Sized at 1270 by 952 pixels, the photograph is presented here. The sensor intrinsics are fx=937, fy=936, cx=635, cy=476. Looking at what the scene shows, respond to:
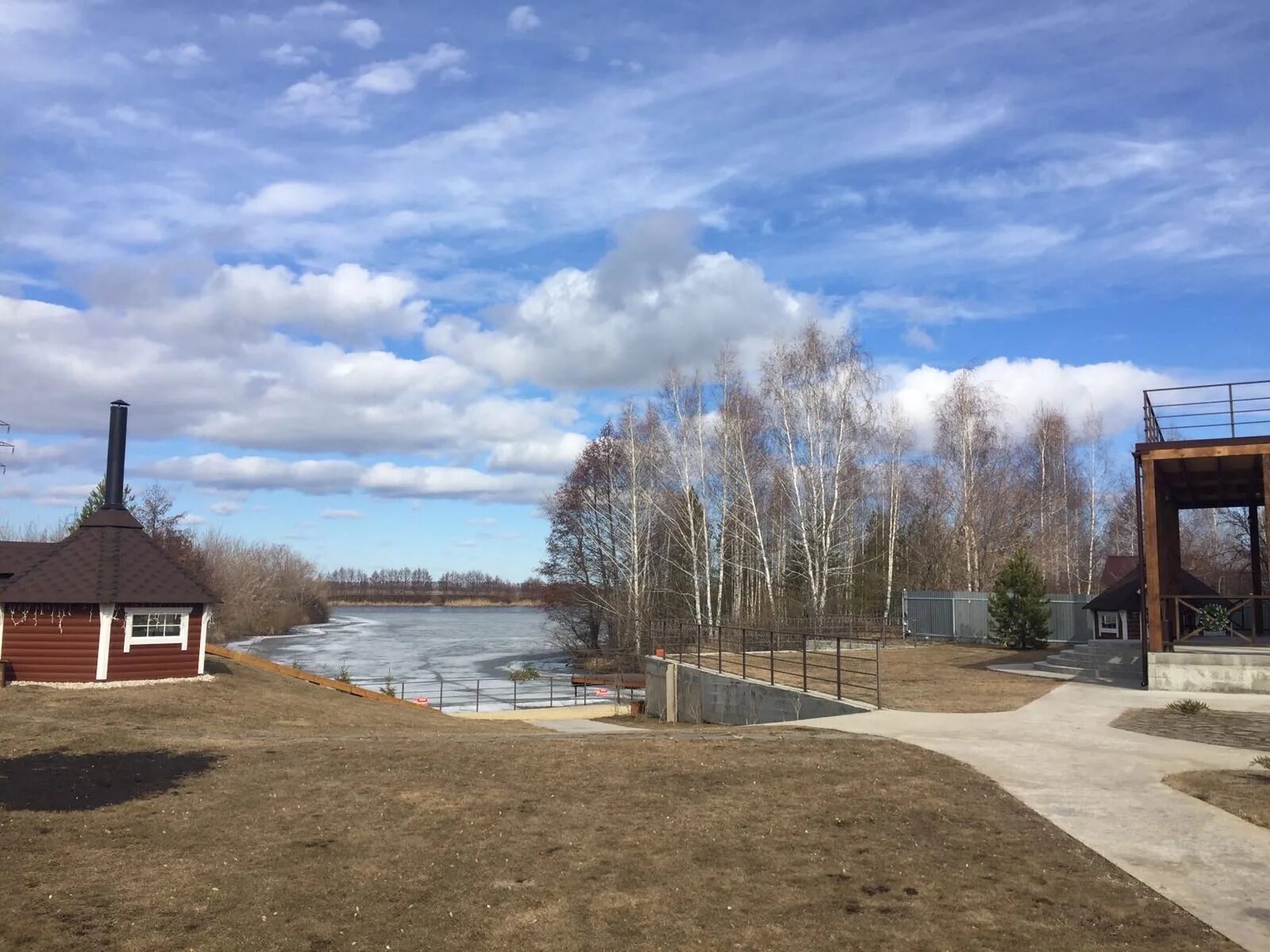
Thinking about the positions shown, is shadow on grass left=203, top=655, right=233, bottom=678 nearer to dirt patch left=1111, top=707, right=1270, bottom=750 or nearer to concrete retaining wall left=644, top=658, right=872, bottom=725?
concrete retaining wall left=644, top=658, right=872, bottom=725

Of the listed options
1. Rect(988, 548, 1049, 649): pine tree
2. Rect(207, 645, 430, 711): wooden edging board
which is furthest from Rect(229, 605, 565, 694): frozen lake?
Rect(988, 548, 1049, 649): pine tree

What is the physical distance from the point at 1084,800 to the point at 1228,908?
291 centimetres

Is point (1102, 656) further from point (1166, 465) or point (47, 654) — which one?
point (47, 654)

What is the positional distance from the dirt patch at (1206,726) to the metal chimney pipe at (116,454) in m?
20.9

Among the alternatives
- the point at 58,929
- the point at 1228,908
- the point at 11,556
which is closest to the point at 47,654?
the point at 11,556

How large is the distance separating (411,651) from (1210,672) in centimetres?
4432

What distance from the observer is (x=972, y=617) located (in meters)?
32.5

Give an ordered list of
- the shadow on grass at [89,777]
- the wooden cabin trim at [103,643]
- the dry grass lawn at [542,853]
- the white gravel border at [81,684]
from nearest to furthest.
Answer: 1. the dry grass lawn at [542,853]
2. the shadow on grass at [89,777]
3. the white gravel border at [81,684]
4. the wooden cabin trim at [103,643]

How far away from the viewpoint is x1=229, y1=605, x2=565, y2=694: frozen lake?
40.7 metres

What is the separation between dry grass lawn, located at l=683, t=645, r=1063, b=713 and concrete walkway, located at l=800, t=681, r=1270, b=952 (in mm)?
1231

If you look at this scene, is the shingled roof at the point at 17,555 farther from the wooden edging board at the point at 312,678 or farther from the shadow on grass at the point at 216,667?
the wooden edging board at the point at 312,678

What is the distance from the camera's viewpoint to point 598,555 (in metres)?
47.5

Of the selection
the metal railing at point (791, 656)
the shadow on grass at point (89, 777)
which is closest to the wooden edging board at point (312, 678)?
the metal railing at point (791, 656)

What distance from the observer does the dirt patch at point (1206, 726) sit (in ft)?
37.9
